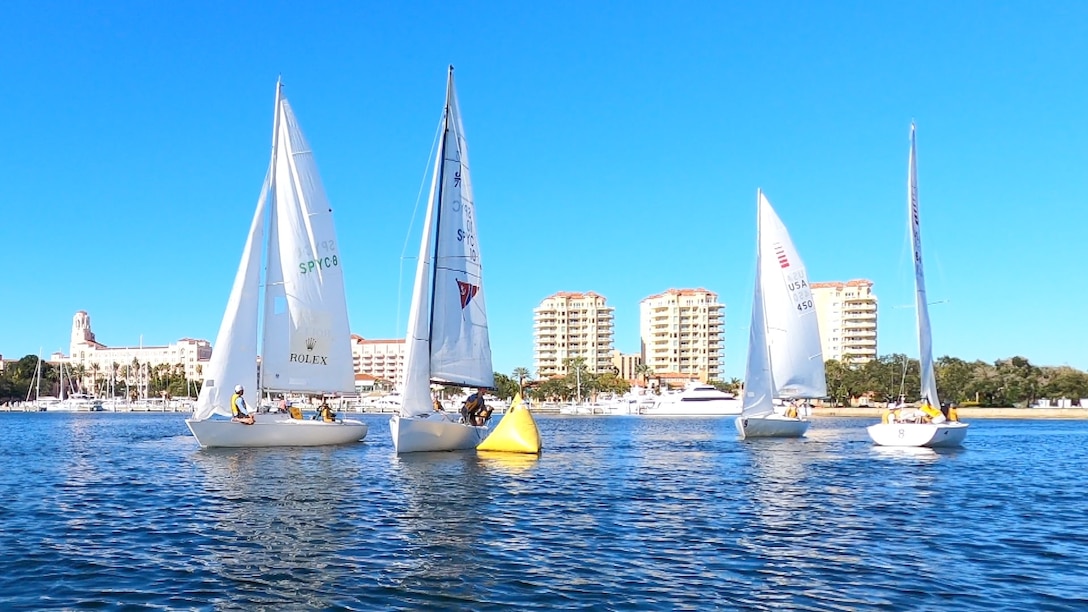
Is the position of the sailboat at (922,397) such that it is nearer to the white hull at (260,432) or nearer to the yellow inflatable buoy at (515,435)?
the yellow inflatable buoy at (515,435)

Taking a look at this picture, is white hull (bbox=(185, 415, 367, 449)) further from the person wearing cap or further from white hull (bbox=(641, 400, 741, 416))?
white hull (bbox=(641, 400, 741, 416))

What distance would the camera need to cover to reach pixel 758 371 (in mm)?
47656

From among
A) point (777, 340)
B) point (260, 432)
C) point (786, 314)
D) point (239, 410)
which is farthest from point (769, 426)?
point (239, 410)

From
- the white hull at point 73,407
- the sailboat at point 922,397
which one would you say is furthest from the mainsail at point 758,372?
the white hull at point 73,407

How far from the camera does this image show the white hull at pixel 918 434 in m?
41.5

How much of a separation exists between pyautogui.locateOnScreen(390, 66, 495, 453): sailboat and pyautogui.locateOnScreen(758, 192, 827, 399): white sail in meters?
20.0

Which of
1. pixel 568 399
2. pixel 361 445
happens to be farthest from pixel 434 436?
pixel 568 399

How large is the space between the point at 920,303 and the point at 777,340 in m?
7.62

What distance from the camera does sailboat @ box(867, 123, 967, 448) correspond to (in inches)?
1647

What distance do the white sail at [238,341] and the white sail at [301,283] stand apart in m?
0.62

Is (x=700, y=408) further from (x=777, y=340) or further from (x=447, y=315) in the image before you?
(x=447, y=315)

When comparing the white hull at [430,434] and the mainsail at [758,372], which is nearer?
the white hull at [430,434]

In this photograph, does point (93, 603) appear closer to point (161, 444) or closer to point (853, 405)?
point (161, 444)

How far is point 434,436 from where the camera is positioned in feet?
108
